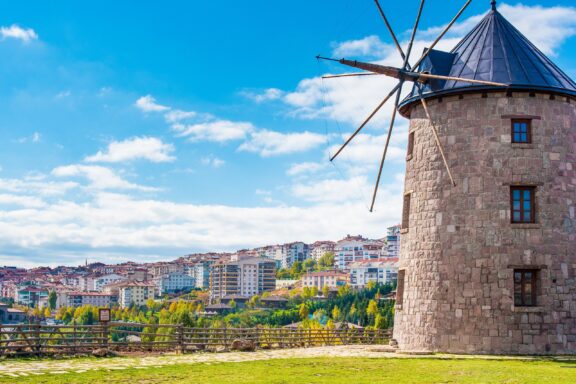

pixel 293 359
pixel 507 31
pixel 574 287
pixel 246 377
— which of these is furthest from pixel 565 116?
pixel 246 377

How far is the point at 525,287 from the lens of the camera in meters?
22.9

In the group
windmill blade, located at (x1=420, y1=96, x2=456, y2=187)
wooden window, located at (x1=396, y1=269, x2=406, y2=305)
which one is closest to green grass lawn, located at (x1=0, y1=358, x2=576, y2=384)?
wooden window, located at (x1=396, y1=269, x2=406, y2=305)

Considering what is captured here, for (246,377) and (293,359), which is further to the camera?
(293,359)

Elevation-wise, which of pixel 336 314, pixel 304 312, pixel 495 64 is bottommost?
pixel 304 312

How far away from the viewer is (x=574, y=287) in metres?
23.0

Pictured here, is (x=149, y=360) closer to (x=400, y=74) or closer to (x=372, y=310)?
(x=400, y=74)

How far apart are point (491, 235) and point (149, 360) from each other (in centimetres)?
1098

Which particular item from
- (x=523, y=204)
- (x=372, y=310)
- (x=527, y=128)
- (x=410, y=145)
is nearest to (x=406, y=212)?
(x=410, y=145)

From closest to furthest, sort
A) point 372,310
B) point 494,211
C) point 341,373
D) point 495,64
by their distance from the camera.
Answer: point 341,373
point 494,211
point 495,64
point 372,310

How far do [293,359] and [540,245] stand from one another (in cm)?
857

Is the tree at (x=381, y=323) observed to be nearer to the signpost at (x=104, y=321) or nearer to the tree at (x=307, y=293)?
the signpost at (x=104, y=321)

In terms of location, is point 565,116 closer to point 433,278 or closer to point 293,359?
point 433,278

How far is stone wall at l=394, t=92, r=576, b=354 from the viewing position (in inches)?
889

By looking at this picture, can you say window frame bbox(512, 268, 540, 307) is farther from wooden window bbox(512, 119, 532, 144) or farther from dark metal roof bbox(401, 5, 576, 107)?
dark metal roof bbox(401, 5, 576, 107)
